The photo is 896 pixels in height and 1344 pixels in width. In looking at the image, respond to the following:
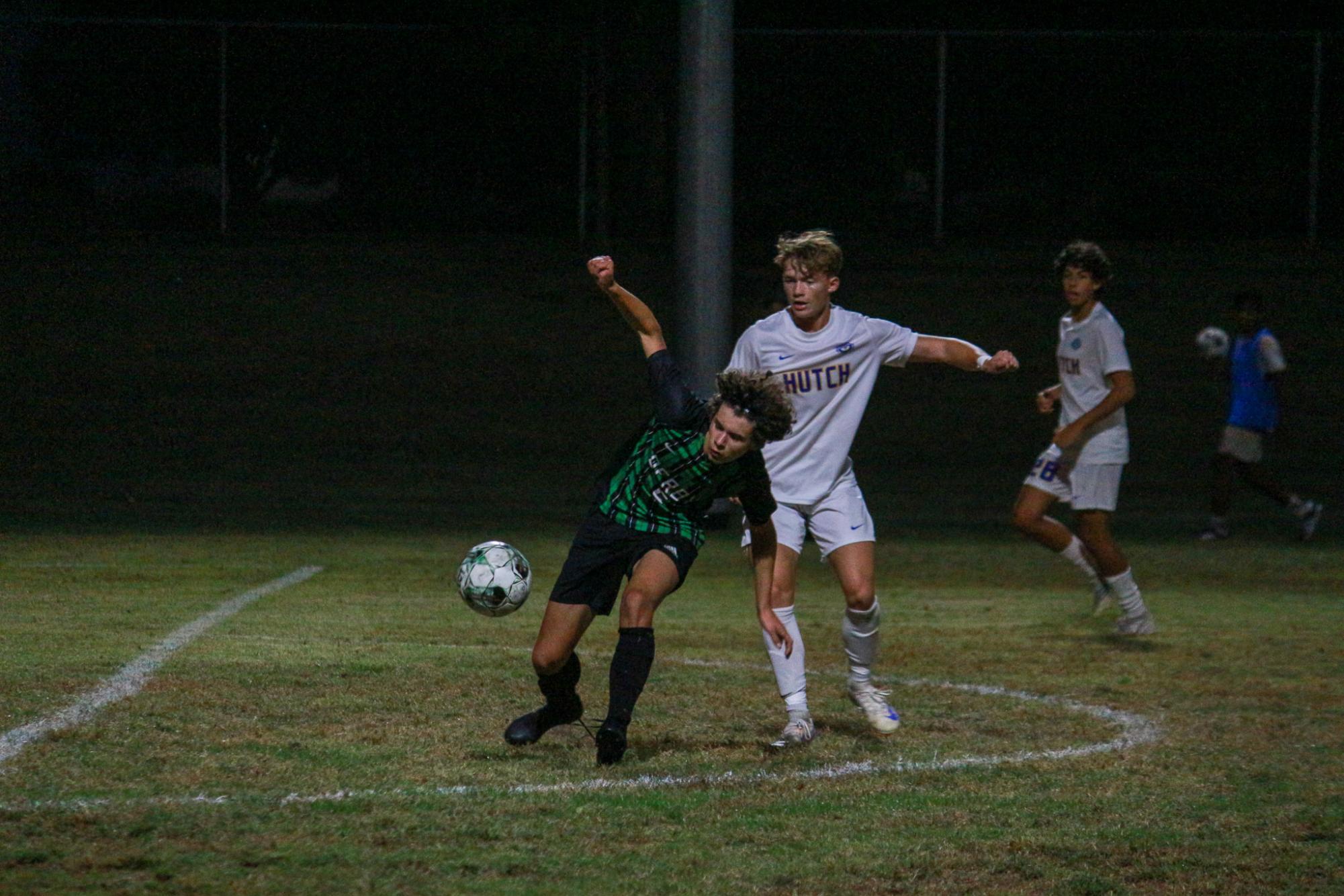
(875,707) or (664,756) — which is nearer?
(664,756)

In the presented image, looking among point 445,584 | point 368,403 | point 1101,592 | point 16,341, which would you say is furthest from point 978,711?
point 16,341

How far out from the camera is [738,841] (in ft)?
16.4

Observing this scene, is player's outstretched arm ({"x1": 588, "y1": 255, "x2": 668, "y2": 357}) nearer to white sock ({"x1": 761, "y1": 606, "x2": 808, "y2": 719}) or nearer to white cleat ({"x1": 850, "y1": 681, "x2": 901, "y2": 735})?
white sock ({"x1": 761, "y1": 606, "x2": 808, "y2": 719})

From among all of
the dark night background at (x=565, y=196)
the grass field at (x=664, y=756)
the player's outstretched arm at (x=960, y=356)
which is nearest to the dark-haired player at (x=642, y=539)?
the grass field at (x=664, y=756)

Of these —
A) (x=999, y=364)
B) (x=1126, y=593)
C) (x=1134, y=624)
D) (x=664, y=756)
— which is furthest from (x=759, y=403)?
(x=1134, y=624)

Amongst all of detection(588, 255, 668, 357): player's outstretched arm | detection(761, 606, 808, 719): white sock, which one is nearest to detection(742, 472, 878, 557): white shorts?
detection(761, 606, 808, 719): white sock

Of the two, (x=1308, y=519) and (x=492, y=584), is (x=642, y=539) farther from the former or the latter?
(x=1308, y=519)

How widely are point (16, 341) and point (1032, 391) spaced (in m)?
12.3

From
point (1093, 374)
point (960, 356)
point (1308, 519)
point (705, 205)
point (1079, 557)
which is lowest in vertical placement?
point (1308, 519)

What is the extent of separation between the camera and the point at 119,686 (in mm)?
6863

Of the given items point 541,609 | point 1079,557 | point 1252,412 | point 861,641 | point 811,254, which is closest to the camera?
point 811,254

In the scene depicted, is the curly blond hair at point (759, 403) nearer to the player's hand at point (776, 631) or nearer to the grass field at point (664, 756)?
the player's hand at point (776, 631)

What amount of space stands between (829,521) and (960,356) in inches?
33.9

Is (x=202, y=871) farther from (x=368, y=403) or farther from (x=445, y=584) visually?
(x=368, y=403)
